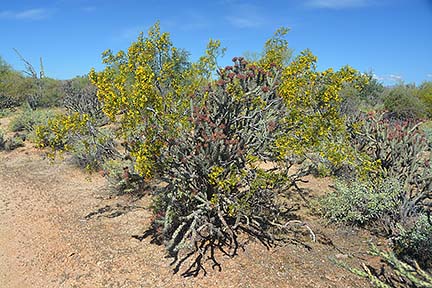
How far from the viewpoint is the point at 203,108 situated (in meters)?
5.42

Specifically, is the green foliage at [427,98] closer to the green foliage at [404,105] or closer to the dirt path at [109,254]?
the green foliage at [404,105]

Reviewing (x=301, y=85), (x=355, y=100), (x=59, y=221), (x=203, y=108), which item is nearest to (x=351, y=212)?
(x=301, y=85)

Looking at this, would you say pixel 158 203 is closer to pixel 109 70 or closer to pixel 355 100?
pixel 109 70

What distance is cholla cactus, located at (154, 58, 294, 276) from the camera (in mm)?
5230

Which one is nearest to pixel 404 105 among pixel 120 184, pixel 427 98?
pixel 427 98

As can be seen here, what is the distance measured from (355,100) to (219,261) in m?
14.0

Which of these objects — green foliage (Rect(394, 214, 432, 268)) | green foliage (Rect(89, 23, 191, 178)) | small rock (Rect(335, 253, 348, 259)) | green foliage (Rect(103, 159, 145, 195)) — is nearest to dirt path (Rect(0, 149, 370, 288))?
small rock (Rect(335, 253, 348, 259))

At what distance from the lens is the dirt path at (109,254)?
4805 mm

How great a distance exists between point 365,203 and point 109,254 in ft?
14.5

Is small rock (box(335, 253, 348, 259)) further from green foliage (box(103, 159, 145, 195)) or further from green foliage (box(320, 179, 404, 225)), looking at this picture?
green foliage (box(103, 159, 145, 195))

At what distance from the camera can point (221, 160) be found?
534 cm

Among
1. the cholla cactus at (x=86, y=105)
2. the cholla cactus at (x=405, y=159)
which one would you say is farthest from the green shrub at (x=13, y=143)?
the cholla cactus at (x=405, y=159)

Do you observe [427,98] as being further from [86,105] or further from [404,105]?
[86,105]

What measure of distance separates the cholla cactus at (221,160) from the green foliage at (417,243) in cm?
186
